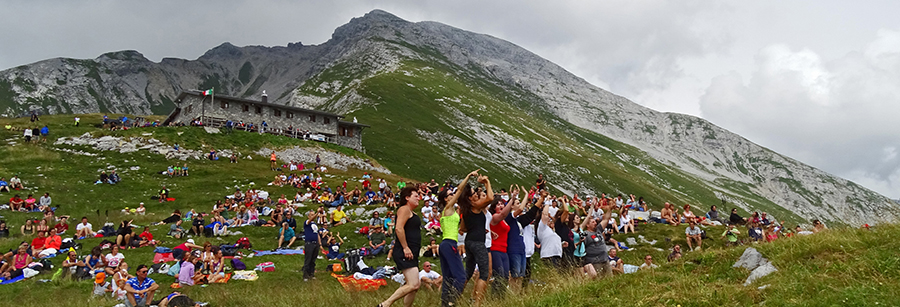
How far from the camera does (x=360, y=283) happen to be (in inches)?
550

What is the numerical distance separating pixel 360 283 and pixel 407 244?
678 centimetres

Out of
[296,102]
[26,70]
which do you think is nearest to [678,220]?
[296,102]

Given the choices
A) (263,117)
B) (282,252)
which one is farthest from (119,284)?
(263,117)

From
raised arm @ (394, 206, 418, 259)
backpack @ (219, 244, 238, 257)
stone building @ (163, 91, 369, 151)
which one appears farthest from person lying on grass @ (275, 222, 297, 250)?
stone building @ (163, 91, 369, 151)

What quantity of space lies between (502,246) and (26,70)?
22968cm

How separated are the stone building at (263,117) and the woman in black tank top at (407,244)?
5734 cm

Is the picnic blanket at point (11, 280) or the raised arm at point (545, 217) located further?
the picnic blanket at point (11, 280)

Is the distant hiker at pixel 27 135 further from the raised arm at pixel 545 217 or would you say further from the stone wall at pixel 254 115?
the raised arm at pixel 545 217

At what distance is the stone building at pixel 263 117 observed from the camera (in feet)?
210

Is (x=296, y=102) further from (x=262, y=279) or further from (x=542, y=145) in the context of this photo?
(x=262, y=279)

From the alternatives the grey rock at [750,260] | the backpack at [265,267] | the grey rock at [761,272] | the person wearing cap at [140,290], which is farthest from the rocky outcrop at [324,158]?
the grey rock at [761,272]

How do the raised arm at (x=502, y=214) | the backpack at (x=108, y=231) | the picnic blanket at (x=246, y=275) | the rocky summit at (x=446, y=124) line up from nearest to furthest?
the raised arm at (x=502, y=214) < the picnic blanket at (x=246, y=275) < the backpack at (x=108, y=231) < the rocky summit at (x=446, y=124)

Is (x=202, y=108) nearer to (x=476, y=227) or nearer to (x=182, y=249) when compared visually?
(x=182, y=249)

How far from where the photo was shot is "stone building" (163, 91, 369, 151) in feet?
210
